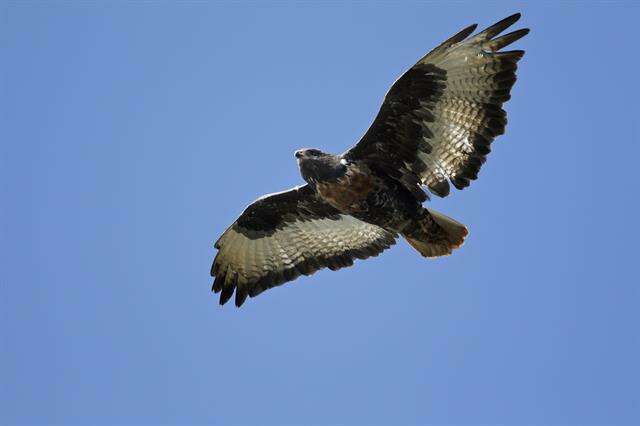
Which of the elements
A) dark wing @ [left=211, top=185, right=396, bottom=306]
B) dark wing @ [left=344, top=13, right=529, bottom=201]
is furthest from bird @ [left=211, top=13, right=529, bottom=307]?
dark wing @ [left=211, top=185, right=396, bottom=306]

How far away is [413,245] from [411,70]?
90.7 inches

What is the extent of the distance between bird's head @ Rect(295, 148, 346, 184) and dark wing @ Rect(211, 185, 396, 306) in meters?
1.53

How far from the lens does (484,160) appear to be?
11.5 metres

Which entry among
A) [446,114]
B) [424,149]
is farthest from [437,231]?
[446,114]

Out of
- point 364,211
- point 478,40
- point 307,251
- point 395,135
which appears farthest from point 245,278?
point 478,40

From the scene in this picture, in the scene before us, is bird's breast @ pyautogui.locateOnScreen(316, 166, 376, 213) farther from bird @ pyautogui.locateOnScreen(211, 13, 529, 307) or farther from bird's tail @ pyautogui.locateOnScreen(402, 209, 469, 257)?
bird's tail @ pyautogui.locateOnScreen(402, 209, 469, 257)

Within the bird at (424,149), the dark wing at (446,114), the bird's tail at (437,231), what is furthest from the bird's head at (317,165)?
the bird's tail at (437,231)

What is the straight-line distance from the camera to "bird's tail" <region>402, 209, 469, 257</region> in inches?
465

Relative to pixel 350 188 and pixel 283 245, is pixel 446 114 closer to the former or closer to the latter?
pixel 350 188

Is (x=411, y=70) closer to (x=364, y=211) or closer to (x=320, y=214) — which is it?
(x=364, y=211)

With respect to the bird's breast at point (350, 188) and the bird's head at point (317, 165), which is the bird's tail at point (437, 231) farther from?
the bird's head at point (317, 165)

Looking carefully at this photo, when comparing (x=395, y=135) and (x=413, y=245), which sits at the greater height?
(x=395, y=135)

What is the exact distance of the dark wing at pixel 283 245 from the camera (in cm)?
1312

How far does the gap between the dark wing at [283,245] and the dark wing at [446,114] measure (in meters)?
1.58
